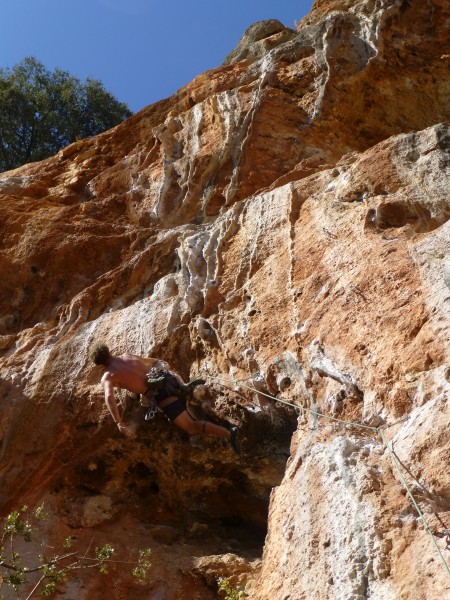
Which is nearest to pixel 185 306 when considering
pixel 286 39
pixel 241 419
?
pixel 241 419

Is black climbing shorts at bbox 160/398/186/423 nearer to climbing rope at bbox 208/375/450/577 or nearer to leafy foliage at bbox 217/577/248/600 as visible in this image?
climbing rope at bbox 208/375/450/577

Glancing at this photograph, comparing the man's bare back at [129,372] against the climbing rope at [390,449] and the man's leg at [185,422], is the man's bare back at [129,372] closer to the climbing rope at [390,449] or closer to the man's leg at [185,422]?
the man's leg at [185,422]

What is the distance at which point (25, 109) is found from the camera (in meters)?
19.2

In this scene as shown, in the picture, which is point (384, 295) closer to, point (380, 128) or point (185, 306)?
point (185, 306)

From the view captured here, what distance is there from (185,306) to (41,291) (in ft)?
8.29

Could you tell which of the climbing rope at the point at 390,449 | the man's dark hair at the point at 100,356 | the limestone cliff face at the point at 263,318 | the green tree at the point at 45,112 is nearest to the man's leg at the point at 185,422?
the limestone cliff face at the point at 263,318

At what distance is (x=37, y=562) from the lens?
253 inches

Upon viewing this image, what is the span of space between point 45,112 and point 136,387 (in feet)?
46.3

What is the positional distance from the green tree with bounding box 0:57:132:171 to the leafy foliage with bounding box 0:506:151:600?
41.8 ft

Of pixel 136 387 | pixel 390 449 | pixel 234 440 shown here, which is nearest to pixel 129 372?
pixel 136 387

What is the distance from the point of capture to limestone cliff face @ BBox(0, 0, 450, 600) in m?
5.01

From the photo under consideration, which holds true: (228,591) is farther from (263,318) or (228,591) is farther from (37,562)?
(263,318)

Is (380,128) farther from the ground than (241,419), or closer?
farther from the ground

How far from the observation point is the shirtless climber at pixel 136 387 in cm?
662
